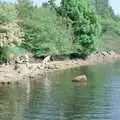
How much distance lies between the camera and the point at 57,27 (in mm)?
85812

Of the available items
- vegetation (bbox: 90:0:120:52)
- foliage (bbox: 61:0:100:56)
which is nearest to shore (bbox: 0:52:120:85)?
foliage (bbox: 61:0:100:56)

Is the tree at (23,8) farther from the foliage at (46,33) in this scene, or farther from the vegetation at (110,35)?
the vegetation at (110,35)

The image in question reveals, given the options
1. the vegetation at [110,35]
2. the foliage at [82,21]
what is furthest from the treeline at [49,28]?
the vegetation at [110,35]

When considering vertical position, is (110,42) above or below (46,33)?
above

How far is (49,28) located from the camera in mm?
81062

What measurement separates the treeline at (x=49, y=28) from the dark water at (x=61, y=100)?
641cm

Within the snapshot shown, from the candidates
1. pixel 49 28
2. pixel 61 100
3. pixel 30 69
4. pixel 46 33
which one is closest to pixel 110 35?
pixel 49 28

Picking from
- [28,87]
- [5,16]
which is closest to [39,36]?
[5,16]

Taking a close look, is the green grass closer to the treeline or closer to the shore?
the treeline

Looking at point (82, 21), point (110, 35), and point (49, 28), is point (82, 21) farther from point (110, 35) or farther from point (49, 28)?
point (110, 35)

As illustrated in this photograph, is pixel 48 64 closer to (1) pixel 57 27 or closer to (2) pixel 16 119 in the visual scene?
(1) pixel 57 27

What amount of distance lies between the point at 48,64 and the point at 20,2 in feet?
31.2

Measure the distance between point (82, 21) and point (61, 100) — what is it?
5120 centimetres

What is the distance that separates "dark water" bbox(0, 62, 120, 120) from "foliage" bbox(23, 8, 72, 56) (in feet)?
43.3
